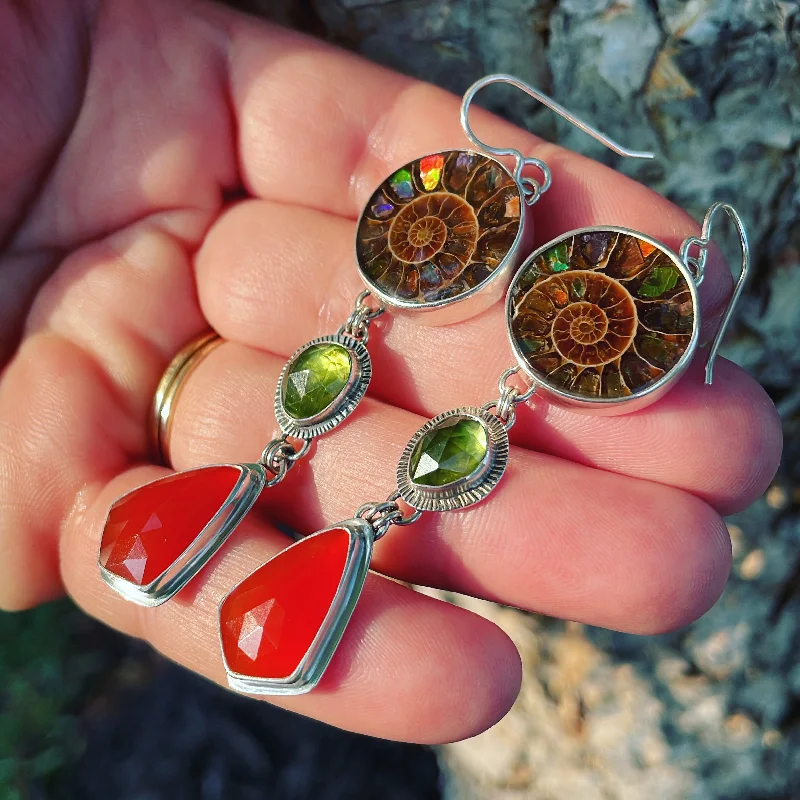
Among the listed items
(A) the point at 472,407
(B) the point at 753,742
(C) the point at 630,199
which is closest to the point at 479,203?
(C) the point at 630,199

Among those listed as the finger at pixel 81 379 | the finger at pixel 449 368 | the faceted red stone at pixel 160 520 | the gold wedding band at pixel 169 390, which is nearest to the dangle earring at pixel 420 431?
the finger at pixel 449 368

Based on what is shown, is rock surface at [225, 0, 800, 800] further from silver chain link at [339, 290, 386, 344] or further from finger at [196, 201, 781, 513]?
silver chain link at [339, 290, 386, 344]

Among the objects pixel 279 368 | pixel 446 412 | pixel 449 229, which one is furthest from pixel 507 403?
pixel 279 368

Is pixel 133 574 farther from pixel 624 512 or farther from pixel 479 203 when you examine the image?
pixel 479 203

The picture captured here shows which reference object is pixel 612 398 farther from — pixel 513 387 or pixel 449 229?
pixel 449 229

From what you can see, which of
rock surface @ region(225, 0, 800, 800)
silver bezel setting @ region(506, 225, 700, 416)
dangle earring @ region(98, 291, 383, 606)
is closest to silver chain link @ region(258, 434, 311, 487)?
dangle earring @ region(98, 291, 383, 606)

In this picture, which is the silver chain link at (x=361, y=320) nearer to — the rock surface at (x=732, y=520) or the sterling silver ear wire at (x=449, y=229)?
the sterling silver ear wire at (x=449, y=229)
